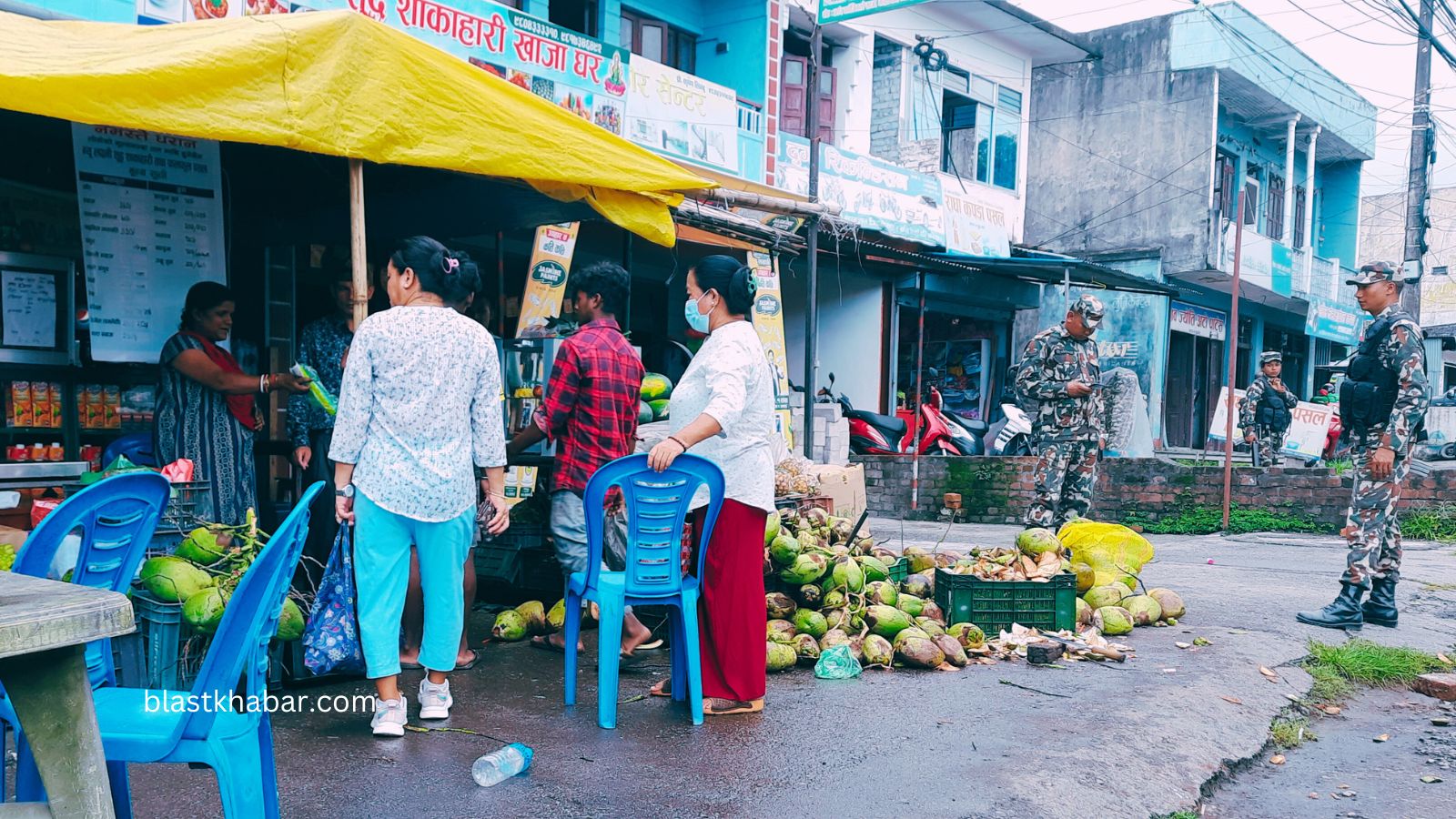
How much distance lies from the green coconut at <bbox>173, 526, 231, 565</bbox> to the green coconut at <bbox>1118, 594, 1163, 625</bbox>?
4721 millimetres

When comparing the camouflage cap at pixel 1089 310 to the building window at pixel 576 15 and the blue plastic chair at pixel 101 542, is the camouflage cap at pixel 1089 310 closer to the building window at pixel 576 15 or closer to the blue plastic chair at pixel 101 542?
the blue plastic chair at pixel 101 542

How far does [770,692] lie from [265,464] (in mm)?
4362

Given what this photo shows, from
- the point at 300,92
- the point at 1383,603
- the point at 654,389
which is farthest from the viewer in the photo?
the point at 654,389

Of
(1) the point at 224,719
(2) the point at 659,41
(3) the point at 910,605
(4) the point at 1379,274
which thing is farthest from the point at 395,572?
(2) the point at 659,41

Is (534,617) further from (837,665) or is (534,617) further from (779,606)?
(837,665)

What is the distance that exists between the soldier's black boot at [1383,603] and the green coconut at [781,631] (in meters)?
3.56

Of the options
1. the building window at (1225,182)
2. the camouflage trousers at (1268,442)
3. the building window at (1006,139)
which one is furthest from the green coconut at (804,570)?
the building window at (1225,182)

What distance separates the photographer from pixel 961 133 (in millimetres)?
17406

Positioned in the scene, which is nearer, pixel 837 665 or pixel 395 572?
pixel 395 572

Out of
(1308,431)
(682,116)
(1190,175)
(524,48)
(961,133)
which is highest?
(961,133)

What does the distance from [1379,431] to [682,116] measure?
8.25 metres

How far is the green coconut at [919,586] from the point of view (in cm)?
572

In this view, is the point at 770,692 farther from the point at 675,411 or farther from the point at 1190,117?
the point at 1190,117

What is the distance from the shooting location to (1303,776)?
3.85 metres
